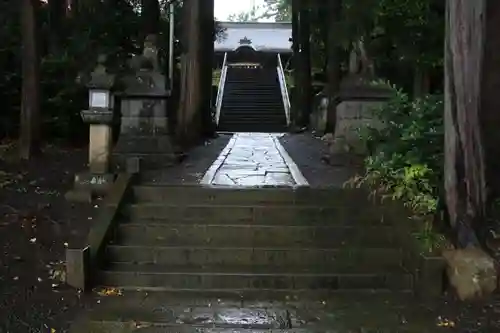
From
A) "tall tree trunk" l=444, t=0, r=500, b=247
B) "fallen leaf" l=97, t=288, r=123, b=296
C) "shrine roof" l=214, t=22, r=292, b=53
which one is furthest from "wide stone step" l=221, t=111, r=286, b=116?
"fallen leaf" l=97, t=288, r=123, b=296

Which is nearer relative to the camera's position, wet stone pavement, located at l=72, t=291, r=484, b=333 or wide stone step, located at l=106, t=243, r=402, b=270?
wet stone pavement, located at l=72, t=291, r=484, b=333

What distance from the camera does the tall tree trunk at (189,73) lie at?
13.8 meters

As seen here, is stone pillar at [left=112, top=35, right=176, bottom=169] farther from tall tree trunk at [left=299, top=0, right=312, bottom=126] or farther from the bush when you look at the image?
tall tree trunk at [left=299, top=0, right=312, bottom=126]

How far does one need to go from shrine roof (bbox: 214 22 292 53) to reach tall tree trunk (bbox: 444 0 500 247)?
110ft

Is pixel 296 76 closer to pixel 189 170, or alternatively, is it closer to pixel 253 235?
pixel 189 170

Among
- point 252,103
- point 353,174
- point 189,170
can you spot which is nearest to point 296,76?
point 252,103

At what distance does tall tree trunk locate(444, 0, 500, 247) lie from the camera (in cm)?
632

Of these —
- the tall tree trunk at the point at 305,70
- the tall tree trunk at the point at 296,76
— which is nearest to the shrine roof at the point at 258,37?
the tall tree trunk at the point at 296,76

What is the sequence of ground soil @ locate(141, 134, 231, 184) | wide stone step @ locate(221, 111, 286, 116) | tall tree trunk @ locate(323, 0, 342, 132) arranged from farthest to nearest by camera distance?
1. wide stone step @ locate(221, 111, 286, 116)
2. tall tree trunk @ locate(323, 0, 342, 132)
3. ground soil @ locate(141, 134, 231, 184)

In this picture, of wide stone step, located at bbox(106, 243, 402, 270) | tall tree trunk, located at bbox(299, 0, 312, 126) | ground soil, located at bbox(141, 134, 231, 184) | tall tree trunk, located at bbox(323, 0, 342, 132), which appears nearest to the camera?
wide stone step, located at bbox(106, 243, 402, 270)

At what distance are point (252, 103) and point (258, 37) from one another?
55.5 ft

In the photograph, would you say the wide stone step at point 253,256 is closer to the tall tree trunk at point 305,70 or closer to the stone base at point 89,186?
the stone base at point 89,186

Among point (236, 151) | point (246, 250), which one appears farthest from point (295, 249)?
point (236, 151)

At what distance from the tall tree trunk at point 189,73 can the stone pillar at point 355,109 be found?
379 centimetres
